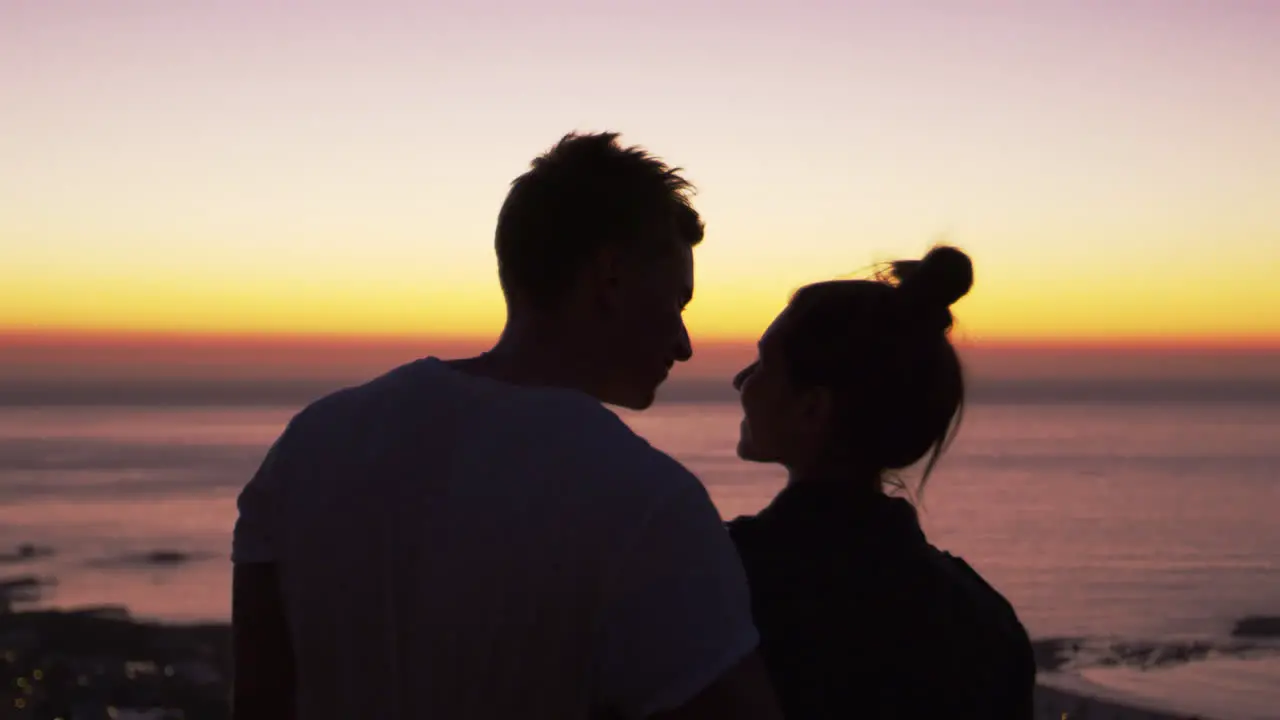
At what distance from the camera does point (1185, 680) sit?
89.2 feet

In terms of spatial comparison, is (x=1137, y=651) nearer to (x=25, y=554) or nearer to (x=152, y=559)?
(x=152, y=559)

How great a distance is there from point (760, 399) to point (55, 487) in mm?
79840

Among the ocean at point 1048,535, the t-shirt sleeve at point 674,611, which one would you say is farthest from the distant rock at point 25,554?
the t-shirt sleeve at point 674,611

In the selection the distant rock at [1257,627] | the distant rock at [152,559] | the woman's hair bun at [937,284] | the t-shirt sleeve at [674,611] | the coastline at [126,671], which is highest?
the woman's hair bun at [937,284]

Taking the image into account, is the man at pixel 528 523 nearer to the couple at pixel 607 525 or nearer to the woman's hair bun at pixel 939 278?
the couple at pixel 607 525

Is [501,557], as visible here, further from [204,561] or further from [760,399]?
[204,561]

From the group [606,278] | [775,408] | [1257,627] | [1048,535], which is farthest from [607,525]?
[1048,535]

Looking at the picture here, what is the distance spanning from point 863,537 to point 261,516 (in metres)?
1.08

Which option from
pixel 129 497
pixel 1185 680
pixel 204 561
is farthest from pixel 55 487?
pixel 1185 680

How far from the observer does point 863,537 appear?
2.29m

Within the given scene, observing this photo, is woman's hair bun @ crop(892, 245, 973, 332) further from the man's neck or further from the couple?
the man's neck

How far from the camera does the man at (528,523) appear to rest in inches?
60.9

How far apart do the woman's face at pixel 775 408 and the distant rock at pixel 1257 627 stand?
3529cm

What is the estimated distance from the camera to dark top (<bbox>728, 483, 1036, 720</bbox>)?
7.27ft
